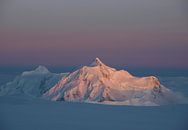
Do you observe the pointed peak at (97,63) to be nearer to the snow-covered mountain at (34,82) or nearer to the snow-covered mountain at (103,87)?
the snow-covered mountain at (103,87)

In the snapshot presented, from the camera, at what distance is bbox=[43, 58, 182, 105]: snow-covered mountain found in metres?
33.9

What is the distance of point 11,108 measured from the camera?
8688 mm

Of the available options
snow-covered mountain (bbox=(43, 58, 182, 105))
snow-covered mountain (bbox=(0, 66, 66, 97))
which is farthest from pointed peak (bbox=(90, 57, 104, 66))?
snow-covered mountain (bbox=(0, 66, 66, 97))

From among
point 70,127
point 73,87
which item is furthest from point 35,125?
point 73,87

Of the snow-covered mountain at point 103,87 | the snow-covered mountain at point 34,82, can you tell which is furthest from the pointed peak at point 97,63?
the snow-covered mountain at point 34,82

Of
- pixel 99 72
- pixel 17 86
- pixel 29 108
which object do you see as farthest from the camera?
pixel 99 72

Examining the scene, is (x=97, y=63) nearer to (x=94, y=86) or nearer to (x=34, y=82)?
(x=94, y=86)

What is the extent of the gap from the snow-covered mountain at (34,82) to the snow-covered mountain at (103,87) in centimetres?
73

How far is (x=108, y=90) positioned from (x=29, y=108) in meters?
26.6

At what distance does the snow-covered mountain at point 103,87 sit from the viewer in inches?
A: 1334

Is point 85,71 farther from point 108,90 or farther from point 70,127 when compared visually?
point 70,127

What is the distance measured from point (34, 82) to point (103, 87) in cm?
766

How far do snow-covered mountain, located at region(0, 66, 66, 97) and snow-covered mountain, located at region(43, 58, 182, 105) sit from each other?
0.73m

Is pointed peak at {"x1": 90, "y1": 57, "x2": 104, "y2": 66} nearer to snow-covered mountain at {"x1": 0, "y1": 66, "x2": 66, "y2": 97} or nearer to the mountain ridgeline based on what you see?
the mountain ridgeline
